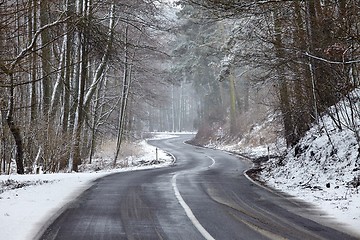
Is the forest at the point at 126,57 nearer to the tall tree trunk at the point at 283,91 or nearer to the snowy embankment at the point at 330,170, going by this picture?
the tall tree trunk at the point at 283,91

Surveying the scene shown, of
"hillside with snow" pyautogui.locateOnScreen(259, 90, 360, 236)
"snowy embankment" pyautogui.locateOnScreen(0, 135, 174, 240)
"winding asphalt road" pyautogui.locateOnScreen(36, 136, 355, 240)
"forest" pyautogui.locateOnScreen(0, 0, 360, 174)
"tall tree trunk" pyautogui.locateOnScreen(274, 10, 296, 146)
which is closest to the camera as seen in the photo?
"winding asphalt road" pyautogui.locateOnScreen(36, 136, 355, 240)

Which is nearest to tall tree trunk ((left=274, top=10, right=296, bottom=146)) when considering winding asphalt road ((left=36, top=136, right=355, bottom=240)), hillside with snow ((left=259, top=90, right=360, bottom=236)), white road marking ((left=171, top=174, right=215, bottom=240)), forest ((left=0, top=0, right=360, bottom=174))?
forest ((left=0, top=0, right=360, bottom=174))

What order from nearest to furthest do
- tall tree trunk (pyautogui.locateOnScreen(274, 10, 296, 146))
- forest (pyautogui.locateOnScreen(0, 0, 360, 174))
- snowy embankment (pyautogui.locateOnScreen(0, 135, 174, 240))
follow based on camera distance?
snowy embankment (pyautogui.locateOnScreen(0, 135, 174, 240)) → forest (pyautogui.locateOnScreen(0, 0, 360, 174)) → tall tree trunk (pyautogui.locateOnScreen(274, 10, 296, 146))

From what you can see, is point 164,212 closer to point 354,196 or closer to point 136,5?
point 354,196

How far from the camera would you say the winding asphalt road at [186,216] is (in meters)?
6.85

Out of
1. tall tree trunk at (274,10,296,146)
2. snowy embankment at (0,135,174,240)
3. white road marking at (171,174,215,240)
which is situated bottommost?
white road marking at (171,174,215,240)

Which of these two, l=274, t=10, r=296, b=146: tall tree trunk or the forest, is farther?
l=274, t=10, r=296, b=146: tall tree trunk

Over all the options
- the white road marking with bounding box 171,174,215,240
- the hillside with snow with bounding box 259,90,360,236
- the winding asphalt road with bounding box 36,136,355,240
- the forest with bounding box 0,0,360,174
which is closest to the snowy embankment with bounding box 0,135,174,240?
the winding asphalt road with bounding box 36,136,355,240

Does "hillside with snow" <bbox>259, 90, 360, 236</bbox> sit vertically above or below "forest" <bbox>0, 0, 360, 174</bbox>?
below

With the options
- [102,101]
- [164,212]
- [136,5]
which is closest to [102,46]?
[136,5]

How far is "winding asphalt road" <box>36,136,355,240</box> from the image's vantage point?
6.85 metres

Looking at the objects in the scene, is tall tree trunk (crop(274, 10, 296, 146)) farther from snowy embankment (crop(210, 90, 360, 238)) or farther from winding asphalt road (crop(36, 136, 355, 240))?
winding asphalt road (crop(36, 136, 355, 240))

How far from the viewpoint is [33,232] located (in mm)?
6883

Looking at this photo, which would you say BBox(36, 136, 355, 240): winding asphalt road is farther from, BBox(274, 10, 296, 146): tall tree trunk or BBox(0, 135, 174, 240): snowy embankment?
BBox(274, 10, 296, 146): tall tree trunk
